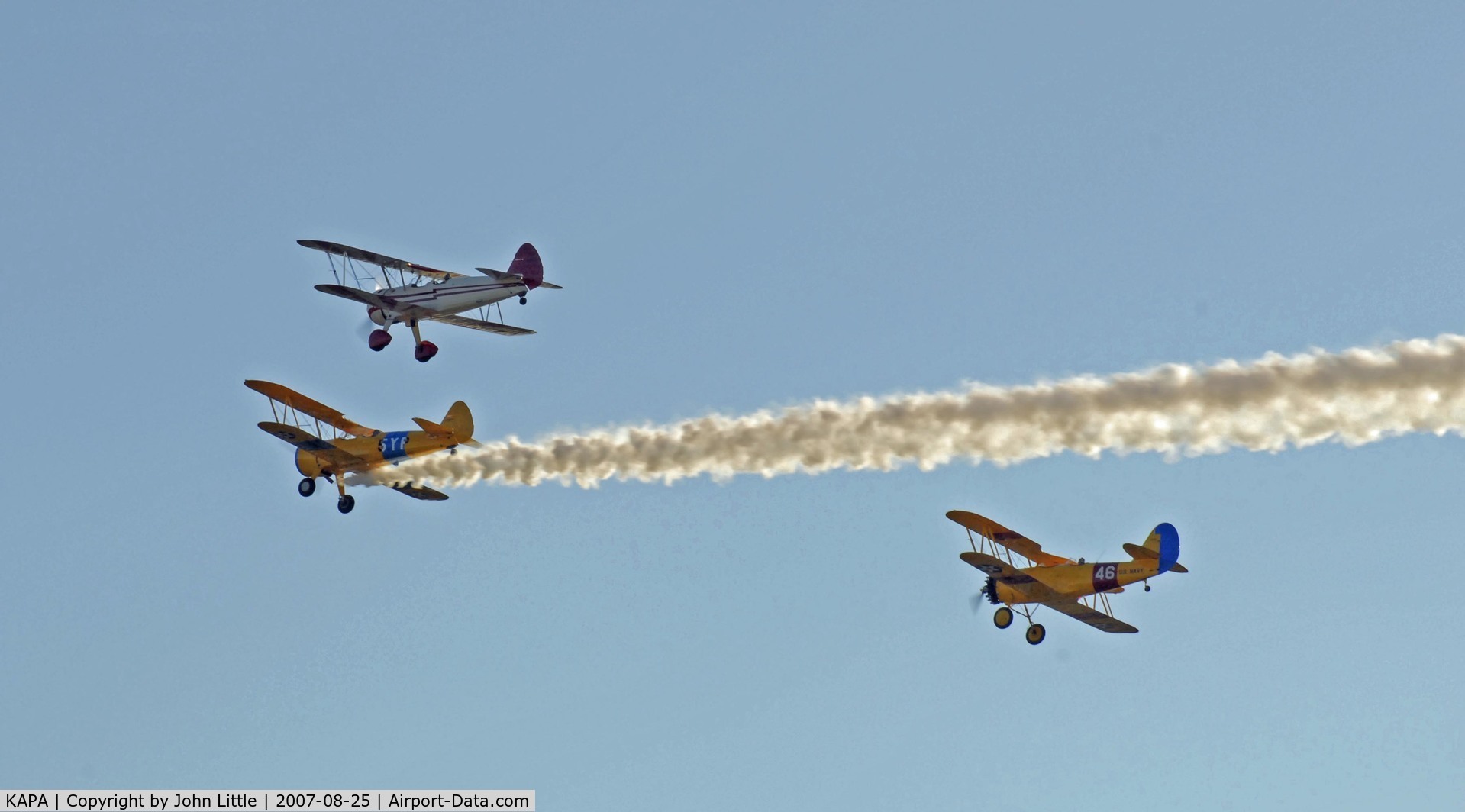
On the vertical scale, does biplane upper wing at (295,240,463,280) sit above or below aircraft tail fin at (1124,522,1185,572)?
above

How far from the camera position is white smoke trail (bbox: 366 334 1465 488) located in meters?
38.1

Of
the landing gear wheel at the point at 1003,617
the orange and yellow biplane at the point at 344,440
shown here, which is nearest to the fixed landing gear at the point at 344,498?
the orange and yellow biplane at the point at 344,440

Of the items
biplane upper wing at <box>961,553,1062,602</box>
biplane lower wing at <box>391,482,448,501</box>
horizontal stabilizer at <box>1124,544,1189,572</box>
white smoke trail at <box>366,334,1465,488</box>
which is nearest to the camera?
white smoke trail at <box>366,334,1465,488</box>

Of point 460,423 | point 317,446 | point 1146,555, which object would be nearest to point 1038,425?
point 1146,555

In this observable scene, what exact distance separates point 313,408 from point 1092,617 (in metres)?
18.9

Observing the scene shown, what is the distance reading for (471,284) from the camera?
52.8m

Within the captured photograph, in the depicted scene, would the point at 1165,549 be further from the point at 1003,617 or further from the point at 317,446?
the point at 317,446

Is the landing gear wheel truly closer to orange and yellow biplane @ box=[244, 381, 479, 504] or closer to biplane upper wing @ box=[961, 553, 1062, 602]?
biplane upper wing @ box=[961, 553, 1062, 602]

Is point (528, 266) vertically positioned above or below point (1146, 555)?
above

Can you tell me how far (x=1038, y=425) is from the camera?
143 ft

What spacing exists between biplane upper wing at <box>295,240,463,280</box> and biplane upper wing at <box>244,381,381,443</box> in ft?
18.1

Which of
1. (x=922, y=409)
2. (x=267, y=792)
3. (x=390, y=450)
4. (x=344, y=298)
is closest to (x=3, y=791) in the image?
(x=267, y=792)

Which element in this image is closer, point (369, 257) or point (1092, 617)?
point (1092, 617)

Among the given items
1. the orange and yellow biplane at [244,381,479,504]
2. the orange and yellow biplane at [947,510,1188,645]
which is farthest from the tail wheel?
the orange and yellow biplane at [244,381,479,504]
